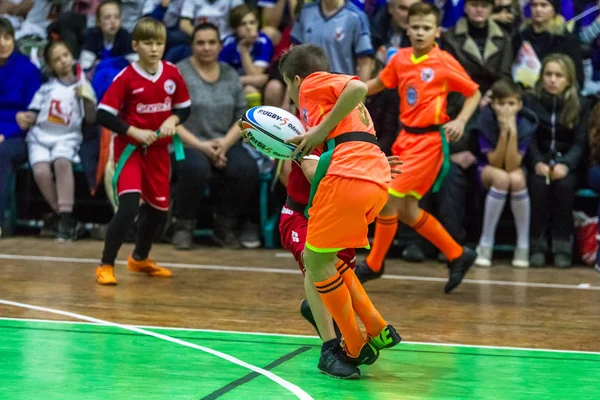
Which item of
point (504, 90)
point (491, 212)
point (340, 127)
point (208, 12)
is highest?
point (208, 12)

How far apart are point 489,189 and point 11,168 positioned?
4.32 m

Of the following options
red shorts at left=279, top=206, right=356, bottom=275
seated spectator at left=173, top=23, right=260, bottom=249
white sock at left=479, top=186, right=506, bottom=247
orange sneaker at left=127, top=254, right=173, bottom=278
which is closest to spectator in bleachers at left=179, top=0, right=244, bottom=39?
seated spectator at left=173, top=23, right=260, bottom=249

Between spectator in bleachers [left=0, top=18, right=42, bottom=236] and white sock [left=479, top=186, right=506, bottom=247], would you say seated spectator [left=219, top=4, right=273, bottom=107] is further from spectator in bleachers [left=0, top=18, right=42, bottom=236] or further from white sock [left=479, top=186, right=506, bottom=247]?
white sock [left=479, top=186, right=506, bottom=247]

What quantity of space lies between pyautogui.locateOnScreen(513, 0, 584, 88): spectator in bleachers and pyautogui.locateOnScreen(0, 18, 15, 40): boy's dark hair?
4605mm

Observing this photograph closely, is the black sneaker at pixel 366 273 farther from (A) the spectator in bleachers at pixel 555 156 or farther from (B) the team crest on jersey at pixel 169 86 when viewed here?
(A) the spectator in bleachers at pixel 555 156

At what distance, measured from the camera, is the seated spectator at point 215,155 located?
9258 mm

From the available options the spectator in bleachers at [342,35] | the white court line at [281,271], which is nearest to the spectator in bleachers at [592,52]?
the spectator in bleachers at [342,35]

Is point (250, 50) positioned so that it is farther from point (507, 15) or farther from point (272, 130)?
point (272, 130)

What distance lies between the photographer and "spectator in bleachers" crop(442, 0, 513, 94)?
912cm

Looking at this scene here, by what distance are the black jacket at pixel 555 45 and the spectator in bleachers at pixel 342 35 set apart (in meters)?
1.33

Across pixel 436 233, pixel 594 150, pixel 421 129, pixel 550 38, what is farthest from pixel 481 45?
pixel 436 233

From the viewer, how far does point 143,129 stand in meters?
7.37

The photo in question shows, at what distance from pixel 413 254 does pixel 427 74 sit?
88.6 inches

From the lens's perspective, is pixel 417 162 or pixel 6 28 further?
pixel 6 28
